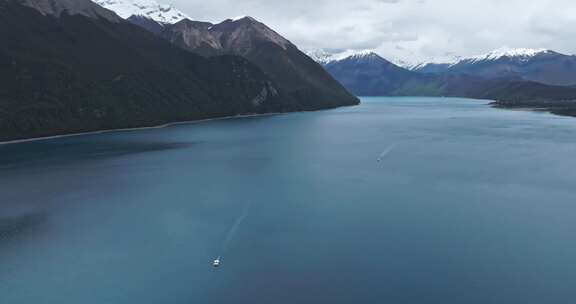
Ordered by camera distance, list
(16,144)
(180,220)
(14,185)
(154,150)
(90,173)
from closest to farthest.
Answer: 1. (180,220)
2. (14,185)
3. (90,173)
4. (154,150)
5. (16,144)

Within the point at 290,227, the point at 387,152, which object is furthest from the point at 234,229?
the point at 387,152

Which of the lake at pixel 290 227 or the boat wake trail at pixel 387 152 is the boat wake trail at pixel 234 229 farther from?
the boat wake trail at pixel 387 152

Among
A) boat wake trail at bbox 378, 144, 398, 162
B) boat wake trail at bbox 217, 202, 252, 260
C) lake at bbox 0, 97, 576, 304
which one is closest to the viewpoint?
lake at bbox 0, 97, 576, 304

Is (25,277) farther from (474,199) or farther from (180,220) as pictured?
(474,199)

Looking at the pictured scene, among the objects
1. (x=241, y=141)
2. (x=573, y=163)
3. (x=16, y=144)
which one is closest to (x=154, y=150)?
(x=241, y=141)

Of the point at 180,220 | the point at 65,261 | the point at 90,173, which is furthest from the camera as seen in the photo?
the point at 90,173

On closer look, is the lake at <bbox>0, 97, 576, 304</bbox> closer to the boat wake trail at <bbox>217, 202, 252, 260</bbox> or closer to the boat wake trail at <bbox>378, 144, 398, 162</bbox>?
the boat wake trail at <bbox>217, 202, 252, 260</bbox>

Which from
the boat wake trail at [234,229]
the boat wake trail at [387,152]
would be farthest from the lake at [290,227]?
the boat wake trail at [387,152]

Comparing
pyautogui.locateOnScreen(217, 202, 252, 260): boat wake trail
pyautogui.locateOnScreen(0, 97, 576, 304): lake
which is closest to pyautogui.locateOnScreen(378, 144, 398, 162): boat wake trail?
pyautogui.locateOnScreen(0, 97, 576, 304): lake

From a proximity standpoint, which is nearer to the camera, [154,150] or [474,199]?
[474,199]
